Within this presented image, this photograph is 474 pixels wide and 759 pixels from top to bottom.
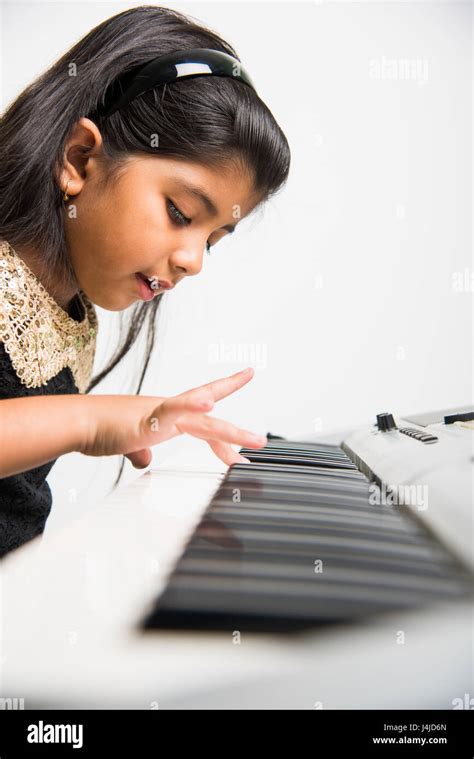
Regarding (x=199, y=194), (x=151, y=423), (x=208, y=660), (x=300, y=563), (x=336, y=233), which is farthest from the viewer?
(x=336, y=233)

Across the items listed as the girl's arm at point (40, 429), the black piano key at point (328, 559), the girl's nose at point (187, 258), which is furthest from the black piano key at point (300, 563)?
the girl's nose at point (187, 258)

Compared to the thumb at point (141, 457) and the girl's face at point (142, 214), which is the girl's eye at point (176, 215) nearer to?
the girl's face at point (142, 214)

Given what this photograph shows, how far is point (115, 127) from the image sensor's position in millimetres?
916

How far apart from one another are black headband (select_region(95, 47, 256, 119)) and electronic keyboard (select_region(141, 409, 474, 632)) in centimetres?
64

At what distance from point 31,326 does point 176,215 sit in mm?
291

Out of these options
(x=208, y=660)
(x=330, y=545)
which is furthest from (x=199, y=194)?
(x=208, y=660)

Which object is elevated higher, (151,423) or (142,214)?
(142,214)

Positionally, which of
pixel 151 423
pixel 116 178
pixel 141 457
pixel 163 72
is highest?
pixel 163 72

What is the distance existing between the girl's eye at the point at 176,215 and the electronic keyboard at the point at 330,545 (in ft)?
1.29

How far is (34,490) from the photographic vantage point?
3.42 feet

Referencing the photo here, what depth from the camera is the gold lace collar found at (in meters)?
0.87

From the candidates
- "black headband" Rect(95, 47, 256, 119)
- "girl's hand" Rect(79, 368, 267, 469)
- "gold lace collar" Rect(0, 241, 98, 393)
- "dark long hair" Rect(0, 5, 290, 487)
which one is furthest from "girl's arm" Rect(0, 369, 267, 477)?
"black headband" Rect(95, 47, 256, 119)

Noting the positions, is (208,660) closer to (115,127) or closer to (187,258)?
(187,258)

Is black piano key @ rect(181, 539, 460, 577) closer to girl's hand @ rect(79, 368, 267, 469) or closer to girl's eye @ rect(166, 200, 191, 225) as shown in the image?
girl's hand @ rect(79, 368, 267, 469)
